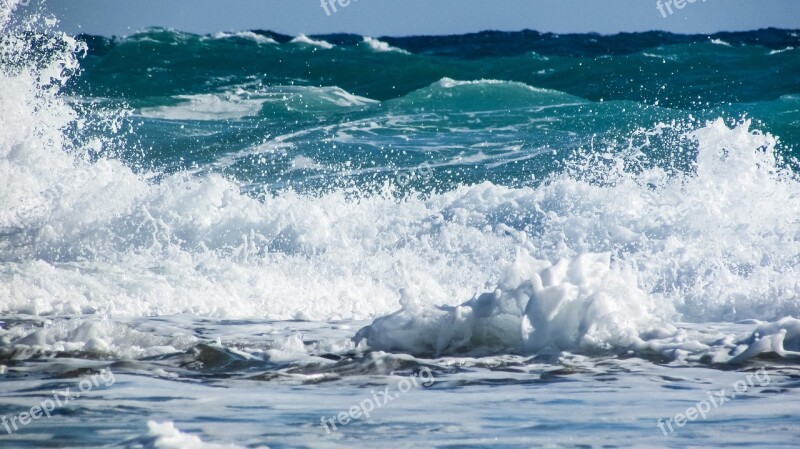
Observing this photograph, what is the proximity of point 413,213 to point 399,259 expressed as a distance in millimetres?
1558

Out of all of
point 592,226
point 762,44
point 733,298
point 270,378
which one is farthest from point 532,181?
point 762,44

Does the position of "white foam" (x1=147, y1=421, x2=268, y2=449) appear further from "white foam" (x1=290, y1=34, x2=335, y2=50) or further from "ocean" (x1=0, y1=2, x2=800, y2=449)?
"white foam" (x1=290, y1=34, x2=335, y2=50)

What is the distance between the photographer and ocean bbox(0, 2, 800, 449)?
426 cm

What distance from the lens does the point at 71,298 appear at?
784 centimetres

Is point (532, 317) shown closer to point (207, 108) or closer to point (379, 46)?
point (207, 108)

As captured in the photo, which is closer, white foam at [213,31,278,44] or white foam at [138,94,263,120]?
white foam at [138,94,263,120]

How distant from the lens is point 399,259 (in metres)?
9.70

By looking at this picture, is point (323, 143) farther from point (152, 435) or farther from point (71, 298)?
point (152, 435)

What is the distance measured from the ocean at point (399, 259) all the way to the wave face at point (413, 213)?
0.11 feet

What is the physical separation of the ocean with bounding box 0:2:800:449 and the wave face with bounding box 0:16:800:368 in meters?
0.03

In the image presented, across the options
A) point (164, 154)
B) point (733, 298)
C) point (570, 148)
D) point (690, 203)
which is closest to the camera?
point (733, 298)

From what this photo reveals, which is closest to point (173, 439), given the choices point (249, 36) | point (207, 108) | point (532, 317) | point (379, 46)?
point (532, 317)

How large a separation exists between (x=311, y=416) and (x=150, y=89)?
1946cm

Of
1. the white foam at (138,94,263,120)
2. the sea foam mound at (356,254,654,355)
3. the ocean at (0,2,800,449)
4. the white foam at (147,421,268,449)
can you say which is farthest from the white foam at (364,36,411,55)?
the white foam at (147,421,268,449)
